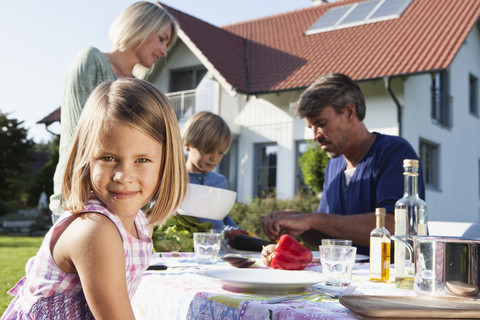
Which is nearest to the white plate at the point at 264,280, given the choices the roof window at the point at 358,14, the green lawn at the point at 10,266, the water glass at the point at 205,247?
the water glass at the point at 205,247

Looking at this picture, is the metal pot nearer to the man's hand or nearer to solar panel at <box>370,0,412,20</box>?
the man's hand

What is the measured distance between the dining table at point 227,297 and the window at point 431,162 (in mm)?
11983

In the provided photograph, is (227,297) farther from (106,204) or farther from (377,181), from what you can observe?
(377,181)

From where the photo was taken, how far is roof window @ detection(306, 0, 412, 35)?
13539mm

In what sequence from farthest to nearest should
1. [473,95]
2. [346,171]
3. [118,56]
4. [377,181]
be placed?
[473,95] < [346,171] < [118,56] < [377,181]

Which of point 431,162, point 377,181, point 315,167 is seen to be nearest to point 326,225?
point 377,181

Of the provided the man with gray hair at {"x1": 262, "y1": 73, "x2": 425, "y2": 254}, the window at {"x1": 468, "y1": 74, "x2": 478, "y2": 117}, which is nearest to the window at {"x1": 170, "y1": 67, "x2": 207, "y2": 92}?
the window at {"x1": 468, "y1": 74, "x2": 478, "y2": 117}

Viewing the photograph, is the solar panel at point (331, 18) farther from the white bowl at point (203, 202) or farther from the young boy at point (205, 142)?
the white bowl at point (203, 202)

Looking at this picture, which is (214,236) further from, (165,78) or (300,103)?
(165,78)

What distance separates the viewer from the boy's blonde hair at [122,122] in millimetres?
1305

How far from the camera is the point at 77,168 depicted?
4.33ft

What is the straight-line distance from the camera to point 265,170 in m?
14.0

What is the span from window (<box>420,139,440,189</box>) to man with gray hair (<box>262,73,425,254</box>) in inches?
407

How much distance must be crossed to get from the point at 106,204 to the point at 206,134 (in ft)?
6.60
